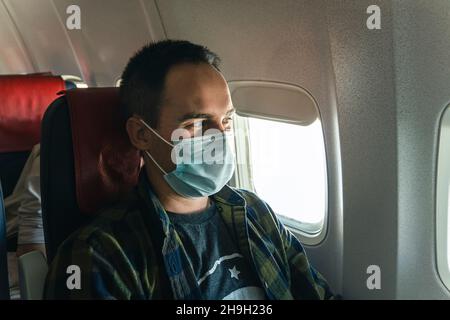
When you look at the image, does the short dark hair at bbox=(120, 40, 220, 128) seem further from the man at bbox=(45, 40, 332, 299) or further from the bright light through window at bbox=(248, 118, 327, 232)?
the bright light through window at bbox=(248, 118, 327, 232)

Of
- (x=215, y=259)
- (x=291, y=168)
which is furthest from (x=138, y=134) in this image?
(x=291, y=168)

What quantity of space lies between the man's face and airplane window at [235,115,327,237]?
1.67 ft

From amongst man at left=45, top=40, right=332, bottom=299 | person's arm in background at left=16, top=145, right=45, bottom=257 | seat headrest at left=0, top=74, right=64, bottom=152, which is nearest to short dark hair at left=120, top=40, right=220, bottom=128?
man at left=45, top=40, right=332, bottom=299

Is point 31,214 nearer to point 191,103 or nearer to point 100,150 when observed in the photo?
point 100,150

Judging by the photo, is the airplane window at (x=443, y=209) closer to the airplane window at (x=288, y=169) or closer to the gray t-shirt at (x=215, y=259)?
the airplane window at (x=288, y=169)

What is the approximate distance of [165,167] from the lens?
1350 millimetres

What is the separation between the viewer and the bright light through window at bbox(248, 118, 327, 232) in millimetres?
1878

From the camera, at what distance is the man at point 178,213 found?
47.1 inches

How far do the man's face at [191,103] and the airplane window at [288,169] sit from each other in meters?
0.51

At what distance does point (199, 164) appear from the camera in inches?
53.2

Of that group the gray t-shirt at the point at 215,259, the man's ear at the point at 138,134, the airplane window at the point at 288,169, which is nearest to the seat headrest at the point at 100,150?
the man's ear at the point at 138,134

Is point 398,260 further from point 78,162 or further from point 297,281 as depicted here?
point 78,162
